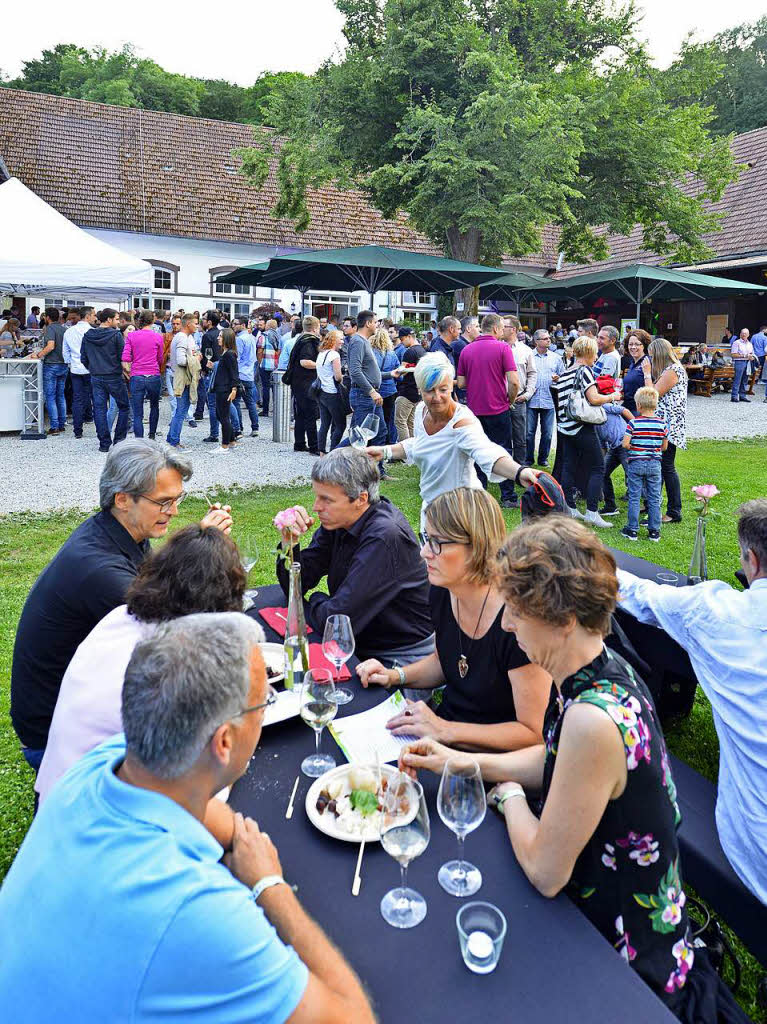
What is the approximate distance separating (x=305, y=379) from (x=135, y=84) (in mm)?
35839

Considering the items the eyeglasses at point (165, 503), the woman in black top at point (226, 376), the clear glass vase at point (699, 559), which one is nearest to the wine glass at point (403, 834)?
the eyeglasses at point (165, 503)

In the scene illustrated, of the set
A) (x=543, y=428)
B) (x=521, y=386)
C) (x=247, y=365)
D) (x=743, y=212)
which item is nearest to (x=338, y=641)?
(x=521, y=386)

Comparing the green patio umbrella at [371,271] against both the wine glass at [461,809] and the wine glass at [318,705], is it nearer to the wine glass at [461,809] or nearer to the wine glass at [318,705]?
the wine glass at [318,705]

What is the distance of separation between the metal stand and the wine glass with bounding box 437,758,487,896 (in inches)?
475

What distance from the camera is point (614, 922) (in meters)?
1.68

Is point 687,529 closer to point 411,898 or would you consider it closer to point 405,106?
point 411,898

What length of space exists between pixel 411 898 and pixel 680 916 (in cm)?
68

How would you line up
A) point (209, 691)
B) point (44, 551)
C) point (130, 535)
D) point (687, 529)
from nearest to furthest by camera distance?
point (209, 691), point (130, 535), point (44, 551), point (687, 529)

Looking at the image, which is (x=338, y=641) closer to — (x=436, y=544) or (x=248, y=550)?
(x=436, y=544)

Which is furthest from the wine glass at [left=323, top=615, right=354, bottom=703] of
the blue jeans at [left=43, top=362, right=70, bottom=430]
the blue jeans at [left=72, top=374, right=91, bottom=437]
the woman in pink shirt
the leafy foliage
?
the leafy foliage

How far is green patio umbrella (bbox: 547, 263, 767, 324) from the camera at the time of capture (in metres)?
15.3

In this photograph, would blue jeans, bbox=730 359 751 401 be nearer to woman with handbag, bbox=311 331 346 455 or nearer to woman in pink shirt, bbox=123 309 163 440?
woman with handbag, bbox=311 331 346 455

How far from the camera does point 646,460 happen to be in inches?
272

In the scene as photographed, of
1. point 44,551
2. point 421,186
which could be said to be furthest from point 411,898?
point 421,186
